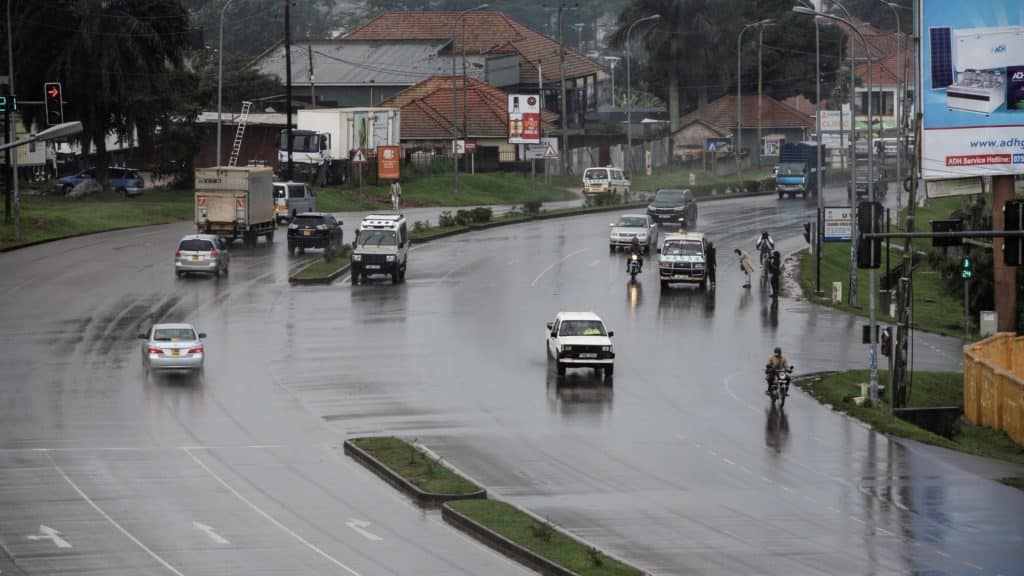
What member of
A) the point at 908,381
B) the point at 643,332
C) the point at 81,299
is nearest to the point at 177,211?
the point at 81,299

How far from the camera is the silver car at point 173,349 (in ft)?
145

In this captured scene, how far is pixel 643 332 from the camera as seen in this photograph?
52.8m

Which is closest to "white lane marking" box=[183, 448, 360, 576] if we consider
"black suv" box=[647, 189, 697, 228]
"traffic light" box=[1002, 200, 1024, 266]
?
"traffic light" box=[1002, 200, 1024, 266]

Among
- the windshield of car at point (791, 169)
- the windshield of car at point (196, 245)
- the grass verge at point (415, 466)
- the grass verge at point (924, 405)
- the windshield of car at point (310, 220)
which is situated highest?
the windshield of car at point (791, 169)

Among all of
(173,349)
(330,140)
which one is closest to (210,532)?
(173,349)

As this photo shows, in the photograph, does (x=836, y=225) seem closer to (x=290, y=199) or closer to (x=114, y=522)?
(x=290, y=199)

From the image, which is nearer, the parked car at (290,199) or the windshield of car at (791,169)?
the parked car at (290,199)

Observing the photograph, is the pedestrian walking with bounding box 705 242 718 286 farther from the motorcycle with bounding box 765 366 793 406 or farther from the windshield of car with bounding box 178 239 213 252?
the motorcycle with bounding box 765 366 793 406

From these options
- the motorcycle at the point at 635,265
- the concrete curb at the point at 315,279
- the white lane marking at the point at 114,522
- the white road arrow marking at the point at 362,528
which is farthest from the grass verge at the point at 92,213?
the white road arrow marking at the point at 362,528

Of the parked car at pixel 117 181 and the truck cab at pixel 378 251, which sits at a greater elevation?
the parked car at pixel 117 181

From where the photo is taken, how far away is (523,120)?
10938 cm

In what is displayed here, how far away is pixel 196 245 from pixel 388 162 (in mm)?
36386

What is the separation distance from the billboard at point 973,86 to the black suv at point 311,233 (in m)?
26.8

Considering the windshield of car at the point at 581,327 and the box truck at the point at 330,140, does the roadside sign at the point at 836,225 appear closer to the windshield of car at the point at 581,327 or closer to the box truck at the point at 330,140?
the windshield of car at the point at 581,327
